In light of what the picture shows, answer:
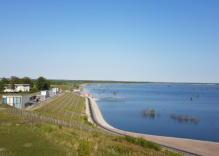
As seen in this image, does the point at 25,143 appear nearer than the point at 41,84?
Yes

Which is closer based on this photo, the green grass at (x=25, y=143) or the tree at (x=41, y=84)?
the green grass at (x=25, y=143)

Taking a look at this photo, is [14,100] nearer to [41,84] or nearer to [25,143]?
[25,143]

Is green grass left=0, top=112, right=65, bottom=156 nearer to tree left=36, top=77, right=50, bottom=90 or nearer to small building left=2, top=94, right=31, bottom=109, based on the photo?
small building left=2, top=94, right=31, bottom=109

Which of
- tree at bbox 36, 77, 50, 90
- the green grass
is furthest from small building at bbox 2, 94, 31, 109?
tree at bbox 36, 77, 50, 90

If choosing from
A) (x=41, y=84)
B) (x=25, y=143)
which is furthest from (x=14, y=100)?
(x=41, y=84)

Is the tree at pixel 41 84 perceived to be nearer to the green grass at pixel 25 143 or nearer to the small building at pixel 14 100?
the small building at pixel 14 100

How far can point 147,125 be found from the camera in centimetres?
6116

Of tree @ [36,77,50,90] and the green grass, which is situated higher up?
tree @ [36,77,50,90]

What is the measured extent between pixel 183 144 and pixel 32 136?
86.5 feet

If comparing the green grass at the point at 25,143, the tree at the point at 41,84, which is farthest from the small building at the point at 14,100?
the tree at the point at 41,84

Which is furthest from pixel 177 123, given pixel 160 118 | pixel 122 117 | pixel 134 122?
pixel 122 117

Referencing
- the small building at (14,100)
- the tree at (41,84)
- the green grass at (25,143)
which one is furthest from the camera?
the tree at (41,84)

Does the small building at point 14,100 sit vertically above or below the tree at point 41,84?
below

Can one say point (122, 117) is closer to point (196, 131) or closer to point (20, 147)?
point (196, 131)
